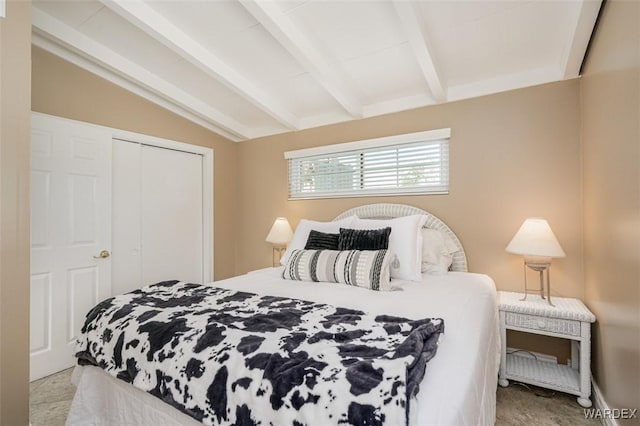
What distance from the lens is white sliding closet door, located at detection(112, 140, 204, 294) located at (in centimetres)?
314

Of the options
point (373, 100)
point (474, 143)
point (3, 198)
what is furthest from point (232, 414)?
point (373, 100)

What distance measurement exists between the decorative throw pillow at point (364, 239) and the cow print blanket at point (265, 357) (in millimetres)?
857

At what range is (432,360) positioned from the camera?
3.66ft

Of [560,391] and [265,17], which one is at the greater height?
[265,17]

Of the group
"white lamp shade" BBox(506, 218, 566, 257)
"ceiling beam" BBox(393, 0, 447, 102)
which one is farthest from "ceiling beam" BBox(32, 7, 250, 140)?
"white lamp shade" BBox(506, 218, 566, 257)

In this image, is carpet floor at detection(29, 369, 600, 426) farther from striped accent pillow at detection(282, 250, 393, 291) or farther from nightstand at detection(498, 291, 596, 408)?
striped accent pillow at detection(282, 250, 393, 291)

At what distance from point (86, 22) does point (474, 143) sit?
333 centimetres

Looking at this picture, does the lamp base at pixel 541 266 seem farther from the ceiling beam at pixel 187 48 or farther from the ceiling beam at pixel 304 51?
the ceiling beam at pixel 187 48

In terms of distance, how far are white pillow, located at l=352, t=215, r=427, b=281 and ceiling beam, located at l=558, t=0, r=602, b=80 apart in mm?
1489

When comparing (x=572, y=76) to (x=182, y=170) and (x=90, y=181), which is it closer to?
(x=182, y=170)

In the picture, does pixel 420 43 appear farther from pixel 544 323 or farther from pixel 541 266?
pixel 544 323

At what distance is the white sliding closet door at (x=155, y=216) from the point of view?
3.14m

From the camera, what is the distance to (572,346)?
231 cm

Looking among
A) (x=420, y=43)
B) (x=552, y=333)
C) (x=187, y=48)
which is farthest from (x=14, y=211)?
(x=552, y=333)
